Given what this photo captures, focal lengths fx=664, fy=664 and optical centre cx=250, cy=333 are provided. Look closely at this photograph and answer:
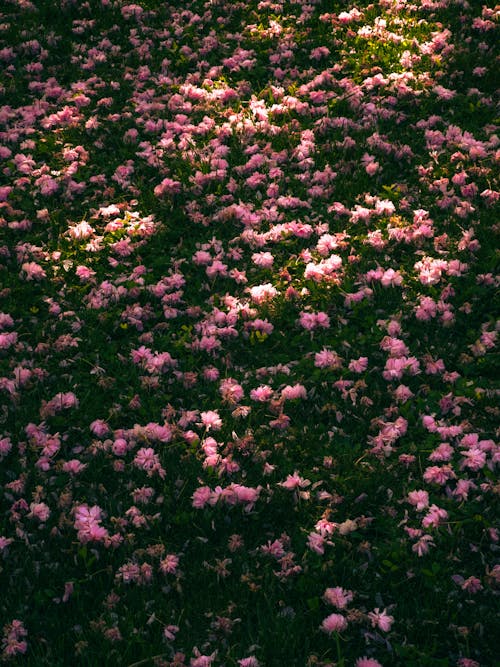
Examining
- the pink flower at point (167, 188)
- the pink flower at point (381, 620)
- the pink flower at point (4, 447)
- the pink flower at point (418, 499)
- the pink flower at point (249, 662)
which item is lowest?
the pink flower at point (4, 447)

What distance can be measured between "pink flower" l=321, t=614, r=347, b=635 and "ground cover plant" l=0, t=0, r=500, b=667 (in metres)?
0.02

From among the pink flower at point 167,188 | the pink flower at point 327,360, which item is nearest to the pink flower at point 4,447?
the pink flower at point 327,360

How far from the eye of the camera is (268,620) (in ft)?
11.6

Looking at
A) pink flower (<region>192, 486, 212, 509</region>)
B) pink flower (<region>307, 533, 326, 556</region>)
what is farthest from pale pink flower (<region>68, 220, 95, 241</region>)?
pink flower (<region>307, 533, 326, 556</region>)

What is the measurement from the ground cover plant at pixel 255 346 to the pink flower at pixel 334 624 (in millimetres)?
17

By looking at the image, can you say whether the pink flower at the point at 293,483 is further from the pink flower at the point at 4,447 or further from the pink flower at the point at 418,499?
the pink flower at the point at 4,447

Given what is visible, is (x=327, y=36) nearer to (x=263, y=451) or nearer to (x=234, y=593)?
(x=263, y=451)

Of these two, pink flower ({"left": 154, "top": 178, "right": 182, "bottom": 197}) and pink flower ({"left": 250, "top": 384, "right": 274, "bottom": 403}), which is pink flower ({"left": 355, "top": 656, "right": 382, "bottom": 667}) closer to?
pink flower ({"left": 250, "top": 384, "right": 274, "bottom": 403})

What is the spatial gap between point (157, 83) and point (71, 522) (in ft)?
18.9

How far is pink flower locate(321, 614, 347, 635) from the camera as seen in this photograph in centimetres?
344

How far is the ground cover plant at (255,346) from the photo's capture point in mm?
3619

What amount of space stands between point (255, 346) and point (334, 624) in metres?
2.23

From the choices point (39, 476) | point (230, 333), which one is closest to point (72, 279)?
point (230, 333)

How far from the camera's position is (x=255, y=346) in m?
5.13
